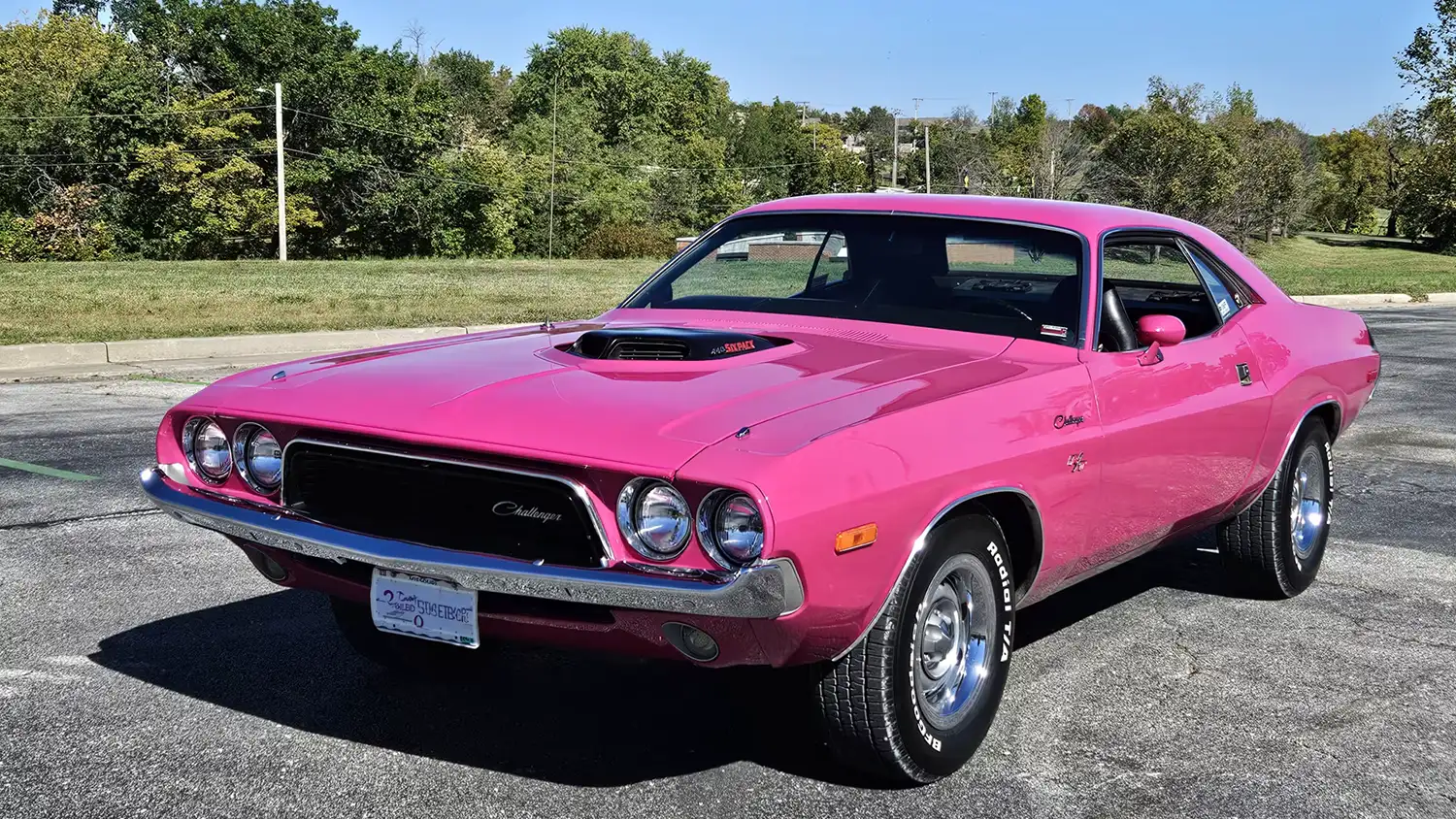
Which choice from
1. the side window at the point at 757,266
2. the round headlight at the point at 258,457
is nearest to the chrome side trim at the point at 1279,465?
the side window at the point at 757,266

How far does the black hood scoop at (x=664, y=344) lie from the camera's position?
3936 mm

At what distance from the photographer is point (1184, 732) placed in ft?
13.2

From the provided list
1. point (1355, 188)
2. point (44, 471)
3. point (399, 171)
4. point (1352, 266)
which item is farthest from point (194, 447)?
point (1355, 188)

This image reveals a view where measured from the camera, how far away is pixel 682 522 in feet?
10.3

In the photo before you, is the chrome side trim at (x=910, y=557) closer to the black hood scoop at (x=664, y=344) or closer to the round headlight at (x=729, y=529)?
the round headlight at (x=729, y=529)

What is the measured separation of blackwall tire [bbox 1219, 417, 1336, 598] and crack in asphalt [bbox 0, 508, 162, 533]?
459 cm

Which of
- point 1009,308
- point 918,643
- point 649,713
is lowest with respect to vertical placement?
point 649,713

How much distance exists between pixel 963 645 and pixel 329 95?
5691cm

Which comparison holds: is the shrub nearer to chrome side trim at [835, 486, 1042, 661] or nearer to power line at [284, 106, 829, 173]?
power line at [284, 106, 829, 173]

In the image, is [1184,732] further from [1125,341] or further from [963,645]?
[1125,341]

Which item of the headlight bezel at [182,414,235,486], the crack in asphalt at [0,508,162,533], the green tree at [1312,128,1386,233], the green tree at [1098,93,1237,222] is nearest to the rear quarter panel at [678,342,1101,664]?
the headlight bezel at [182,414,235,486]

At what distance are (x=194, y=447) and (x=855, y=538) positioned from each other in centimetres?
189

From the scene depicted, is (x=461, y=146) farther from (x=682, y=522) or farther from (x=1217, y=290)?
(x=682, y=522)

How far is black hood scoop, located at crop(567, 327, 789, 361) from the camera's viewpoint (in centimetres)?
394
